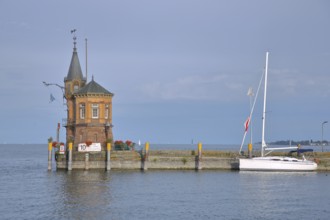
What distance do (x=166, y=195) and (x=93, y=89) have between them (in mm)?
25006

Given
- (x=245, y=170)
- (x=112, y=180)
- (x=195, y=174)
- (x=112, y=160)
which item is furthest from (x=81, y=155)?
(x=245, y=170)

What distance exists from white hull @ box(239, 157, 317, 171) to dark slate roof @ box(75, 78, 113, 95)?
1840 centimetres

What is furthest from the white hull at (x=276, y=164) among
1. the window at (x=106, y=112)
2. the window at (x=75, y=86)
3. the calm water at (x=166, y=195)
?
the window at (x=75, y=86)

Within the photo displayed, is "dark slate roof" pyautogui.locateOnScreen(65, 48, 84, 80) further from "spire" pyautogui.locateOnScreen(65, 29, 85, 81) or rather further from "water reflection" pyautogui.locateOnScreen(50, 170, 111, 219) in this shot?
"water reflection" pyautogui.locateOnScreen(50, 170, 111, 219)

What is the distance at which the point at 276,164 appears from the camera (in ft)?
235

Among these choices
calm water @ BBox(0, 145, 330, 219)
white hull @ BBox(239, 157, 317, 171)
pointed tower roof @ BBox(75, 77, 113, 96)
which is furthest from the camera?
pointed tower roof @ BBox(75, 77, 113, 96)

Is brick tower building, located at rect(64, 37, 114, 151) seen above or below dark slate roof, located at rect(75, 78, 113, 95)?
below

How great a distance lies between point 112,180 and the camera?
63469 mm

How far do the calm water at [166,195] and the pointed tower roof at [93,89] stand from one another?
10117 millimetres

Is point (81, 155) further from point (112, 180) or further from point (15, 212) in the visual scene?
point (15, 212)

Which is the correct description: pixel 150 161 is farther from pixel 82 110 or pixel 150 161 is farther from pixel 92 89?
pixel 92 89

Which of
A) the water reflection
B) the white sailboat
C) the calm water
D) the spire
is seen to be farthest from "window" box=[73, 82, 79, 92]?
the white sailboat

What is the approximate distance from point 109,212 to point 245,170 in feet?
97.0

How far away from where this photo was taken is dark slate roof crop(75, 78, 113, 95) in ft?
245
